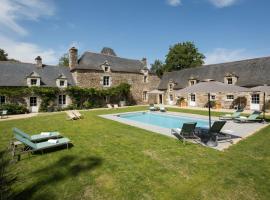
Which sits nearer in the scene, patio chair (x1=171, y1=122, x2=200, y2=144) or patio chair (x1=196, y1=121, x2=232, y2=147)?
patio chair (x1=196, y1=121, x2=232, y2=147)

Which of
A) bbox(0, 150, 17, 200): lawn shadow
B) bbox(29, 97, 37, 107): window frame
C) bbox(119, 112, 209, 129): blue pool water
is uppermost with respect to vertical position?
bbox(29, 97, 37, 107): window frame

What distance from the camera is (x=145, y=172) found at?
5.18 m

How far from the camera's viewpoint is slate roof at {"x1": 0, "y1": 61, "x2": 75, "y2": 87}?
825 inches

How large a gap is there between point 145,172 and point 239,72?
23.9 meters

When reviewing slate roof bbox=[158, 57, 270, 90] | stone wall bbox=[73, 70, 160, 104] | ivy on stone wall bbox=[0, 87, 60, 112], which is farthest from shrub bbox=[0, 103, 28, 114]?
slate roof bbox=[158, 57, 270, 90]

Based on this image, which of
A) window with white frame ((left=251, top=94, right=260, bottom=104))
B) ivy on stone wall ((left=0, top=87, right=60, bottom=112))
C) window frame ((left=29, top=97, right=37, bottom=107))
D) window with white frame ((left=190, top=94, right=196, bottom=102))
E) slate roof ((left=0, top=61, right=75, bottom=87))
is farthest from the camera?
window with white frame ((left=190, top=94, right=196, bottom=102))

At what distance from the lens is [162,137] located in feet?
29.1

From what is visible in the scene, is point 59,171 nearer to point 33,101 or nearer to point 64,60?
point 33,101

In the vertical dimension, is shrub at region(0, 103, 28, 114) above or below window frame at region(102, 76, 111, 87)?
below

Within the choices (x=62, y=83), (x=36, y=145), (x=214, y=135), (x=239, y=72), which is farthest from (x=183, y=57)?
(x=36, y=145)

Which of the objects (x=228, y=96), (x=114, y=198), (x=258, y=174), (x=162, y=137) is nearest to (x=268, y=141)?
(x=258, y=174)

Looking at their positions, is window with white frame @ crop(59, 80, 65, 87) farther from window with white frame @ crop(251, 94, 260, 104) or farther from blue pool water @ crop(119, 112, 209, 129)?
window with white frame @ crop(251, 94, 260, 104)

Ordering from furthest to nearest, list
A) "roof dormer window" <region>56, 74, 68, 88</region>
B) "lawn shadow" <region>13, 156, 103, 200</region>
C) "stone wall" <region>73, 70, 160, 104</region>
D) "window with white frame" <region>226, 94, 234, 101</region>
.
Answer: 1. "stone wall" <region>73, 70, 160, 104</region>
2. "roof dormer window" <region>56, 74, 68, 88</region>
3. "window with white frame" <region>226, 94, 234, 101</region>
4. "lawn shadow" <region>13, 156, 103, 200</region>

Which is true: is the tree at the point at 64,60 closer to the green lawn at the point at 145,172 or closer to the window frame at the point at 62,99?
the window frame at the point at 62,99
